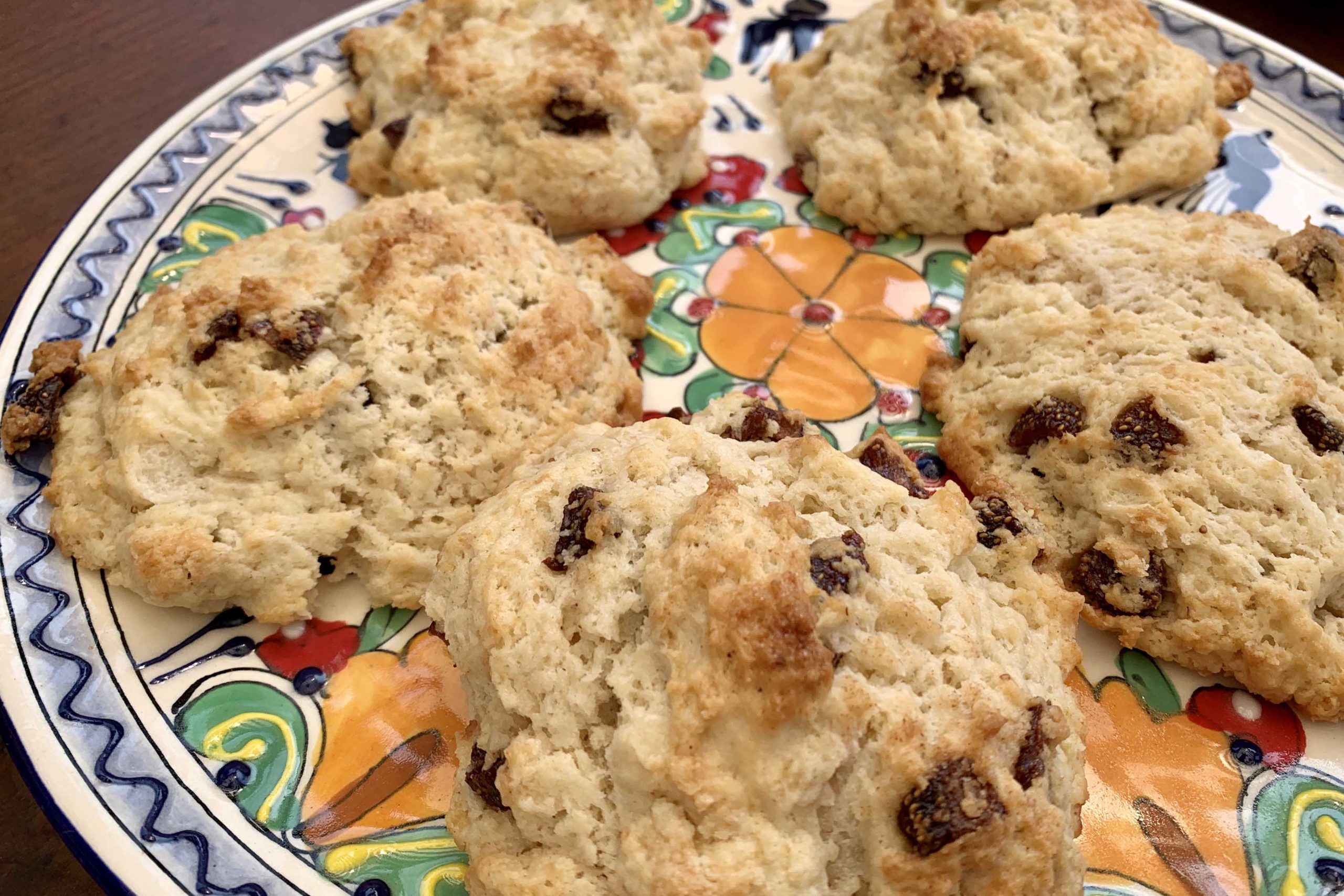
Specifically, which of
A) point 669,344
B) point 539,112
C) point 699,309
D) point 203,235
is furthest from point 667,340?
point 203,235

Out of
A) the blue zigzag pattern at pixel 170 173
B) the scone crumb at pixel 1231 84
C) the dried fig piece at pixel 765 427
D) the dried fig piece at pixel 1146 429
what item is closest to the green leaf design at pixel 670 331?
the dried fig piece at pixel 765 427

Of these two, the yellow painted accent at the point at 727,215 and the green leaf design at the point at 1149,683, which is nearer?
the green leaf design at the point at 1149,683

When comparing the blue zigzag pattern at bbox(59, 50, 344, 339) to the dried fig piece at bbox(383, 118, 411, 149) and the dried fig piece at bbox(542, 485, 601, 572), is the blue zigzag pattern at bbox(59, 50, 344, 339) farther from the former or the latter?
the dried fig piece at bbox(542, 485, 601, 572)

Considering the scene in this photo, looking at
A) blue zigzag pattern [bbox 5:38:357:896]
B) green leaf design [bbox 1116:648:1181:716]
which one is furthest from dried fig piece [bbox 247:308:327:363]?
green leaf design [bbox 1116:648:1181:716]

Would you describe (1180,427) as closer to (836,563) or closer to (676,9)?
(836,563)

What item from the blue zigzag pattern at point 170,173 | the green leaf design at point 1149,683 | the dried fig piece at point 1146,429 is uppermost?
the blue zigzag pattern at point 170,173

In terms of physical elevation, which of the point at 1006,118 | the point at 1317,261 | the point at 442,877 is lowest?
the point at 442,877

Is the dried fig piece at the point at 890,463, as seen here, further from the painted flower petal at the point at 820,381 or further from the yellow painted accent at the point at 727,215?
the yellow painted accent at the point at 727,215

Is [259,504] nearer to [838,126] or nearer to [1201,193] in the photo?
[838,126]
